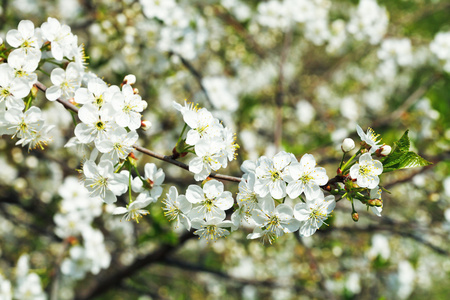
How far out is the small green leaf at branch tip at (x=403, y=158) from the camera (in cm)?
138

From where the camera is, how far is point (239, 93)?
500 cm

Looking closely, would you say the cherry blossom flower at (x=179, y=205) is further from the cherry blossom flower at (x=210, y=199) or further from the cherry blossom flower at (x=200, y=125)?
the cherry blossom flower at (x=200, y=125)

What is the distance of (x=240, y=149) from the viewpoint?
384 cm

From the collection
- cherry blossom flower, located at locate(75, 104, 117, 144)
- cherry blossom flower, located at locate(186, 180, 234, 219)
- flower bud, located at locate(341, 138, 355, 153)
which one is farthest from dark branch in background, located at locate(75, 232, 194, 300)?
flower bud, located at locate(341, 138, 355, 153)

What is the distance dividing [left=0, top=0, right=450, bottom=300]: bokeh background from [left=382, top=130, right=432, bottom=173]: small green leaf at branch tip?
1.13m

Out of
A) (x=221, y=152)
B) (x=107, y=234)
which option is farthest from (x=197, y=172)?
(x=107, y=234)

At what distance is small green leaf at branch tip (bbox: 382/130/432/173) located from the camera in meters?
1.38

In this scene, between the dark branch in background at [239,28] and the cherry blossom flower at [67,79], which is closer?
the cherry blossom flower at [67,79]

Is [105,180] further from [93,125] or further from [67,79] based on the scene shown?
[67,79]

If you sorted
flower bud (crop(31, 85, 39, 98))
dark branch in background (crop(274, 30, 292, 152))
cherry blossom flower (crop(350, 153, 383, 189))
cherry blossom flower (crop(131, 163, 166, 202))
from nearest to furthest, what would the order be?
cherry blossom flower (crop(350, 153, 383, 189)) → flower bud (crop(31, 85, 39, 98)) → cherry blossom flower (crop(131, 163, 166, 202)) → dark branch in background (crop(274, 30, 292, 152))

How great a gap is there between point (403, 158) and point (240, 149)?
249 centimetres

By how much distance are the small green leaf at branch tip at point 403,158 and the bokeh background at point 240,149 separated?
1134 millimetres

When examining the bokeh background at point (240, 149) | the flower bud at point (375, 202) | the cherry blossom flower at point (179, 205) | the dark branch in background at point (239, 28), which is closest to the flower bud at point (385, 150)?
the flower bud at point (375, 202)

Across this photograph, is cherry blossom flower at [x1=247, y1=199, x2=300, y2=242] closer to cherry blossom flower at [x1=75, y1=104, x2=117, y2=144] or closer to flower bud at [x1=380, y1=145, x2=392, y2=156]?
flower bud at [x1=380, y1=145, x2=392, y2=156]
